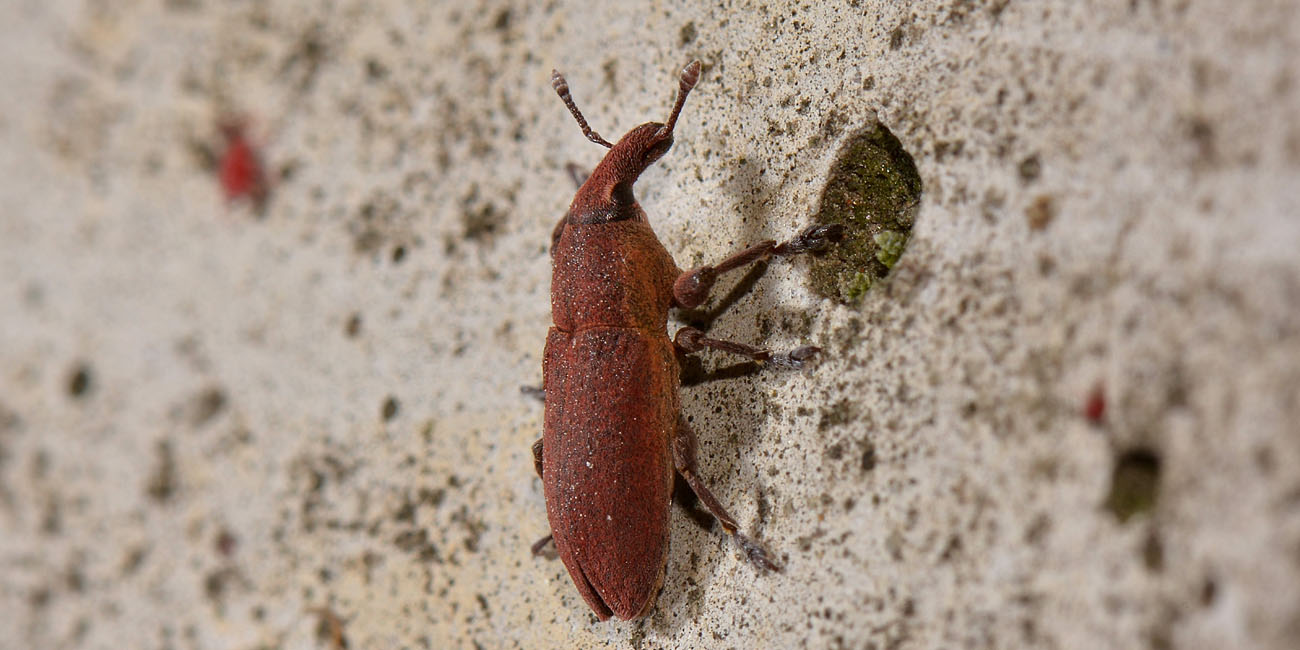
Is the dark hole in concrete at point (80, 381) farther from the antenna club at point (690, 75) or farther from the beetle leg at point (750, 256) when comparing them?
the antenna club at point (690, 75)

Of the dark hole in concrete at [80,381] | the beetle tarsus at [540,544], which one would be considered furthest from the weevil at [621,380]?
the dark hole in concrete at [80,381]

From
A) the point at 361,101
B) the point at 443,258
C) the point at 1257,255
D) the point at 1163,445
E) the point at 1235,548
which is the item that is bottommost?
the point at 1235,548

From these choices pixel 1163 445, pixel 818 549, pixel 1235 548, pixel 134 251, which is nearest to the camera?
pixel 1235 548

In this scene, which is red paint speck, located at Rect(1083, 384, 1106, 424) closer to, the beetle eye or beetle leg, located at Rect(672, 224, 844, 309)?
beetle leg, located at Rect(672, 224, 844, 309)

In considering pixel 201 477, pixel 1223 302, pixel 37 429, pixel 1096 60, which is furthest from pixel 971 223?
pixel 37 429

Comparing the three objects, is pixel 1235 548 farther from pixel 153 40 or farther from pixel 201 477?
pixel 153 40

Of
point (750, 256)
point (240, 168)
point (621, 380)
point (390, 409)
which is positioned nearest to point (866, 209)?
point (750, 256)
